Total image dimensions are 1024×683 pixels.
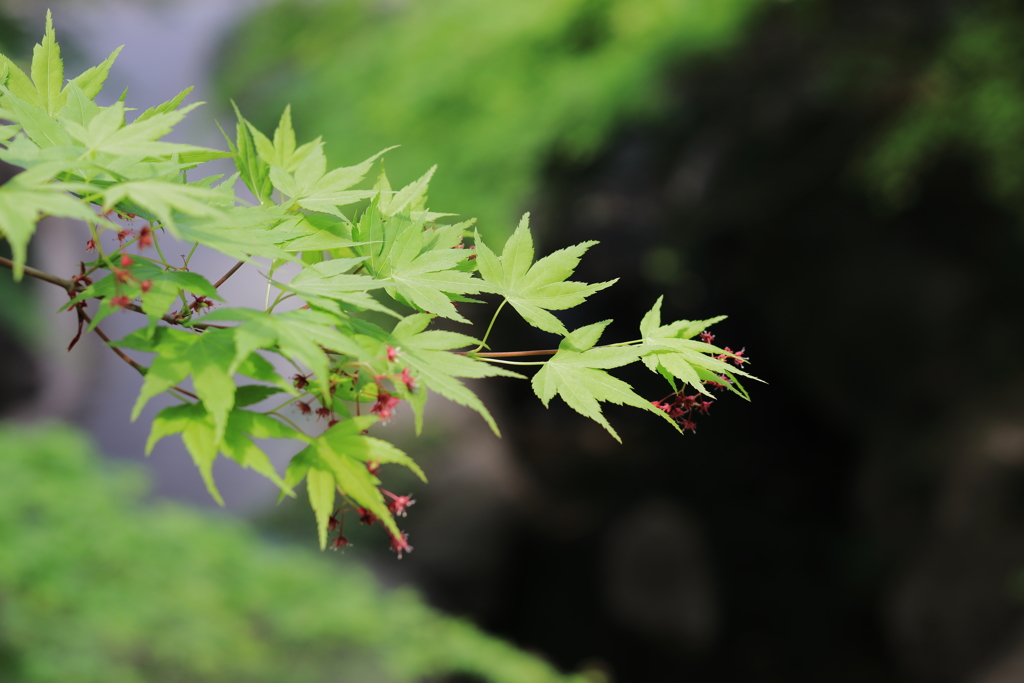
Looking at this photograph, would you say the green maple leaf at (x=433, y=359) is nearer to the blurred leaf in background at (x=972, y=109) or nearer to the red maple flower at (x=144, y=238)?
the red maple flower at (x=144, y=238)

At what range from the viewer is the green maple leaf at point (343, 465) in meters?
0.84

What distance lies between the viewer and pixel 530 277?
1006 mm

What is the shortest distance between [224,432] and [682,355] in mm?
580

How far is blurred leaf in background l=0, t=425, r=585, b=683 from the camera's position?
3.53 metres

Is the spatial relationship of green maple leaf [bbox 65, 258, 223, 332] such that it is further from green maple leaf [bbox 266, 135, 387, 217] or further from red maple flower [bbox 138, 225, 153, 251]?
green maple leaf [bbox 266, 135, 387, 217]

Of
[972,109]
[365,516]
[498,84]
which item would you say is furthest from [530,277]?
[498,84]

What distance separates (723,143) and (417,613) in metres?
3.88

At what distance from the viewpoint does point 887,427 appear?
611 centimetres

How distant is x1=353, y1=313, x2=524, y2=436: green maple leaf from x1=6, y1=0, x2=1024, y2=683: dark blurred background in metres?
4.84

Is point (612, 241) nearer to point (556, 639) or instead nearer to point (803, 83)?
point (803, 83)

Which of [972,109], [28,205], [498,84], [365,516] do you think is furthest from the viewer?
[498,84]

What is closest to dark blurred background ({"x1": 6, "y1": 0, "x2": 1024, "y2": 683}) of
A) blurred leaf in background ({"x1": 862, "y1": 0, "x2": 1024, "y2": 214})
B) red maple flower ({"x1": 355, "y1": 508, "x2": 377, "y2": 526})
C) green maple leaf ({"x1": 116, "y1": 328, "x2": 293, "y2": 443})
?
blurred leaf in background ({"x1": 862, "y1": 0, "x2": 1024, "y2": 214})

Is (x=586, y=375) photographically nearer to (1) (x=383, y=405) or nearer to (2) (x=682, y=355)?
(2) (x=682, y=355)

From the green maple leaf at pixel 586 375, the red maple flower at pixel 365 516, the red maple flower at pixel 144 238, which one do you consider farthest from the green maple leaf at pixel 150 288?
the green maple leaf at pixel 586 375
